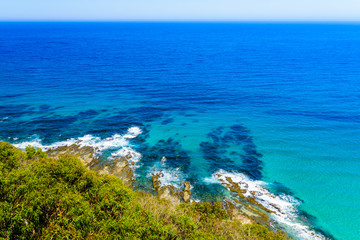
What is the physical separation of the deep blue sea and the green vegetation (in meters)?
10.8

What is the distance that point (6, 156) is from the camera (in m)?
27.1

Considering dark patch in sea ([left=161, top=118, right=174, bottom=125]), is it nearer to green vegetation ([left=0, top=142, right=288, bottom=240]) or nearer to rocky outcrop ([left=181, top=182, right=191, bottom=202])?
rocky outcrop ([left=181, top=182, right=191, bottom=202])

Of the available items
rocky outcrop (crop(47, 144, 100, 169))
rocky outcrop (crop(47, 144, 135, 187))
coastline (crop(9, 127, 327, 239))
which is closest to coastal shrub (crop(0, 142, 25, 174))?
rocky outcrop (crop(47, 144, 100, 169))

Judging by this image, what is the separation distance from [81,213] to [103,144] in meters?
25.9

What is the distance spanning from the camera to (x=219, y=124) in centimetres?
4966

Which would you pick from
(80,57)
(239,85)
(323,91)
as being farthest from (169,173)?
(80,57)

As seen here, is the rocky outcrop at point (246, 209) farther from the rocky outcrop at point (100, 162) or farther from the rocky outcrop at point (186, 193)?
the rocky outcrop at point (100, 162)

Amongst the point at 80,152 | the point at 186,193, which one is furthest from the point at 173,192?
the point at 80,152

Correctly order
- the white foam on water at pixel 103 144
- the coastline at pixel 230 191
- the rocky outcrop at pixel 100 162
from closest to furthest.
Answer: the coastline at pixel 230 191, the rocky outcrop at pixel 100 162, the white foam on water at pixel 103 144

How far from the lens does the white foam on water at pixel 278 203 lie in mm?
25953

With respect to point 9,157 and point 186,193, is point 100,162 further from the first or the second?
point 186,193

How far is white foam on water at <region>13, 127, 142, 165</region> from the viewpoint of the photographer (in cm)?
3916

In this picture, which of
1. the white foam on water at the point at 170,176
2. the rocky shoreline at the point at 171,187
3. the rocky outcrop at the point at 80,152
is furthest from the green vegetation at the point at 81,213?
the rocky outcrop at the point at 80,152

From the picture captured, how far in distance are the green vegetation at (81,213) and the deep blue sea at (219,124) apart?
423 inches
